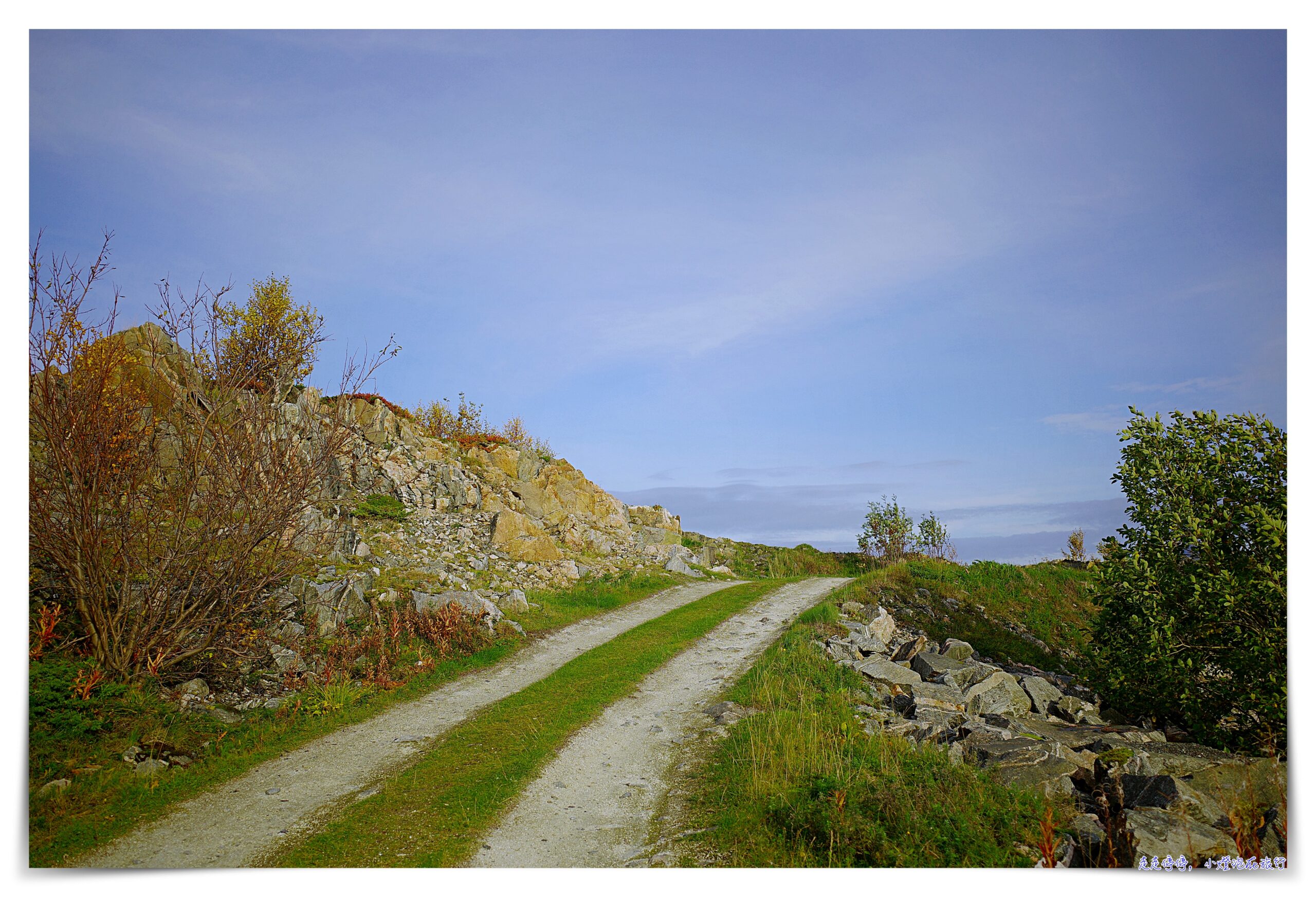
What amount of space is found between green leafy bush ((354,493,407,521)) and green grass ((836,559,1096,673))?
16.7 metres

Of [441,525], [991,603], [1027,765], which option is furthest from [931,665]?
[441,525]

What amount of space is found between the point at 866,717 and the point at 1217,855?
503cm

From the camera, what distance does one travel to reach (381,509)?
26469 mm

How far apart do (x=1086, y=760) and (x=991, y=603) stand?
18.7m

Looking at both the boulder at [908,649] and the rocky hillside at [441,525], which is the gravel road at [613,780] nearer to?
the boulder at [908,649]

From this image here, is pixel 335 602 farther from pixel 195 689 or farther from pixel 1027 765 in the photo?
pixel 1027 765

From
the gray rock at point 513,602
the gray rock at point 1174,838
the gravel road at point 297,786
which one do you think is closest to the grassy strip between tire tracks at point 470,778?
the gravel road at point 297,786

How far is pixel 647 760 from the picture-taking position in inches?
400

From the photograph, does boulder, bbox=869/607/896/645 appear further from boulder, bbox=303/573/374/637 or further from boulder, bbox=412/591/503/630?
boulder, bbox=303/573/374/637

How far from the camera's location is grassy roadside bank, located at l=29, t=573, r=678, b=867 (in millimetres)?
7910

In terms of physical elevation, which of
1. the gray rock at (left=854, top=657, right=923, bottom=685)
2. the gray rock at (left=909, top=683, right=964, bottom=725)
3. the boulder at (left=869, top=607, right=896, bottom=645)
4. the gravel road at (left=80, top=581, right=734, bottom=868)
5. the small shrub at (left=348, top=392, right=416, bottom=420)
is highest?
the small shrub at (left=348, top=392, right=416, bottom=420)

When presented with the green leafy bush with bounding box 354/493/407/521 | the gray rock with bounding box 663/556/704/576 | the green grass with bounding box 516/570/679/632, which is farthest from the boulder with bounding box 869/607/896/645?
the green leafy bush with bounding box 354/493/407/521

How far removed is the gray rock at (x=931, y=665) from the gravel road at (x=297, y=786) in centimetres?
835

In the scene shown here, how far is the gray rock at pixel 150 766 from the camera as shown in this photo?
9203 mm
